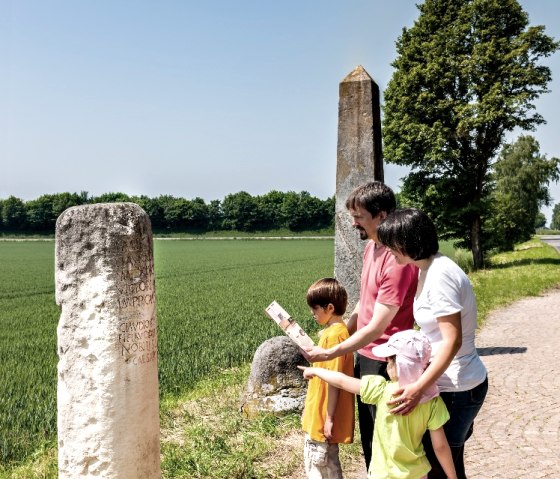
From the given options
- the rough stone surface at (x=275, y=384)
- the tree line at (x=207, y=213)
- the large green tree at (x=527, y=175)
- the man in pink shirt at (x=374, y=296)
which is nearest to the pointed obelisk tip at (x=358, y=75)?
the rough stone surface at (x=275, y=384)

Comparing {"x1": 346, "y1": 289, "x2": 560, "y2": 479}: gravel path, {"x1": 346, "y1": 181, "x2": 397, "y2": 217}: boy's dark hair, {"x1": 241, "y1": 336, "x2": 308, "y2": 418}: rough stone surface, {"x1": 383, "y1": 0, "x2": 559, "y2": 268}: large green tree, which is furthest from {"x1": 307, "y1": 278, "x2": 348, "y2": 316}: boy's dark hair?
{"x1": 383, "y1": 0, "x2": 559, "y2": 268}: large green tree

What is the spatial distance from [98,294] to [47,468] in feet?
8.49

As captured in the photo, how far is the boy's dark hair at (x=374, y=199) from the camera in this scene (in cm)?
347

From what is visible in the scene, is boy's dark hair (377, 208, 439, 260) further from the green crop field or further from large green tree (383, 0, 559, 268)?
large green tree (383, 0, 559, 268)

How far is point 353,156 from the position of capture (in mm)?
7453

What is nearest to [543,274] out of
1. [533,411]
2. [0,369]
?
[533,411]

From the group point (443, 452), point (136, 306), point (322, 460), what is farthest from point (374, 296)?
point (136, 306)

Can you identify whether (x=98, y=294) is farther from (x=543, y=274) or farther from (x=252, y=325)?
(x=543, y=274)

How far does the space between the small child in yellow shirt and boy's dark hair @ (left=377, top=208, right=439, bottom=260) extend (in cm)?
89

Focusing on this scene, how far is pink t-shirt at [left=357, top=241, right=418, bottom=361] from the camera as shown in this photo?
131 inches

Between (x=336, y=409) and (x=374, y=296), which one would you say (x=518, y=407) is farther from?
(x=374, y=296)

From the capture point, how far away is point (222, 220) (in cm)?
11150

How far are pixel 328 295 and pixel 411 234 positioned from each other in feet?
3.38

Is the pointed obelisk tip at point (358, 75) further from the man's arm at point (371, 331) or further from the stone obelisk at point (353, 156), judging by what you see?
the man's arm at point (371, 331)
